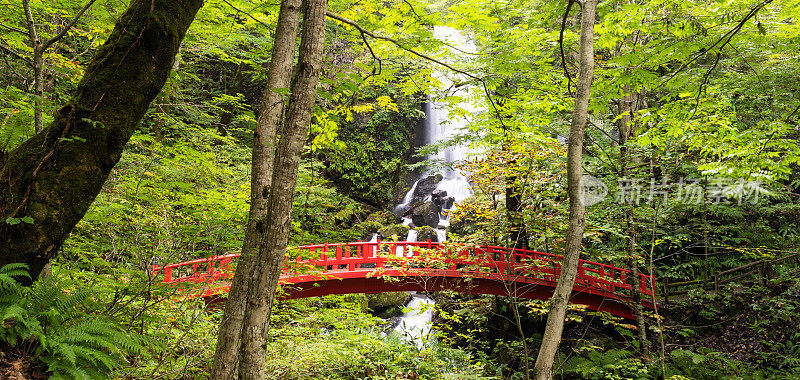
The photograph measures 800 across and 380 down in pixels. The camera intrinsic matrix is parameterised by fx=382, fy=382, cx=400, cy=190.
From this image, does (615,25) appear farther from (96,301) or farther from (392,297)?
(392,297)

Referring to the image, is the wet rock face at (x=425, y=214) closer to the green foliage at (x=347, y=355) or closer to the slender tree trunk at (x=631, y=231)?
the slender tree trunk at (x=631, y=231)

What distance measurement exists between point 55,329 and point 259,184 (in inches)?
74.9

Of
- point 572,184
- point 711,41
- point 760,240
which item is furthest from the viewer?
point 760,240

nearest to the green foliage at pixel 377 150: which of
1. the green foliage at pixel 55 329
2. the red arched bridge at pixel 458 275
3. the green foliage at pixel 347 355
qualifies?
the red arched bridge at pixel 458 275

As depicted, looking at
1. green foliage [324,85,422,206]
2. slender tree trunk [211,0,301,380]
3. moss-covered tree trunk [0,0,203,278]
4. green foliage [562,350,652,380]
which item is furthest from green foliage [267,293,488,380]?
green foliage [324,85,422,206]

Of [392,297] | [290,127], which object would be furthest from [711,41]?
[392,297]

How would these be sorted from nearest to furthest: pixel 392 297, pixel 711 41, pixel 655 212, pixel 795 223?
pixel 711 41, pixel 655 212, pixel 795 223, pixel 392 297

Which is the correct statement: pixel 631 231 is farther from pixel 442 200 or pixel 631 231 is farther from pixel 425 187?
pixel 425 187

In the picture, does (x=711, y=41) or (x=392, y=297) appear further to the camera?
(x=392, y=297)

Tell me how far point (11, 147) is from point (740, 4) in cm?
780

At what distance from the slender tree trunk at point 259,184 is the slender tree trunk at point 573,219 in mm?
2831

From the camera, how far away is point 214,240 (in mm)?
3553

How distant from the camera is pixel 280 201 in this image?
303cm

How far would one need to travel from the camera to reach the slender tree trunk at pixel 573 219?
144 inches
